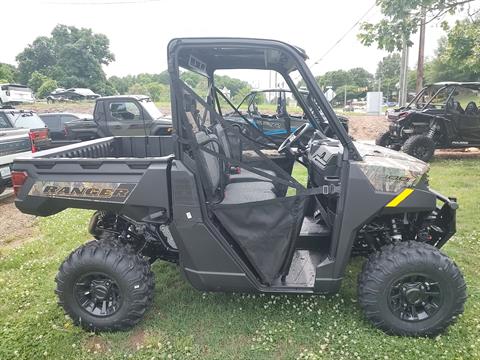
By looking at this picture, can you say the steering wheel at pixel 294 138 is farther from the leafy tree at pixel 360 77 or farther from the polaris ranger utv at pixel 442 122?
the leafy tree at pixel 360 77

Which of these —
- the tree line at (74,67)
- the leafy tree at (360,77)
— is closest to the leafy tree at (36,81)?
the tree line at (74,67)

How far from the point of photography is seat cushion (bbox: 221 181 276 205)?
2.94 metres

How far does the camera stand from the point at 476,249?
4.17m

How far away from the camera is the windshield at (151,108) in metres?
10.1

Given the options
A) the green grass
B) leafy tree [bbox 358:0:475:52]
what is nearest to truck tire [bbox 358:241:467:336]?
the green grass

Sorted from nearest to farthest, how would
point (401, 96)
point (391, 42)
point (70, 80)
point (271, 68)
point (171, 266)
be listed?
point (271, 68)
point (171, 266)
point (391, 42)
point (401, 96)
point (70, 80)

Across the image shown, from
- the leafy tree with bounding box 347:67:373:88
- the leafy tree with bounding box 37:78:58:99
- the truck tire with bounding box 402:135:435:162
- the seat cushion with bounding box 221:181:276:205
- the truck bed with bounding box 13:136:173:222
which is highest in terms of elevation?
the leafy tree with bounding box 347:67:373:88

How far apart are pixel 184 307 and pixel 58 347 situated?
97cm

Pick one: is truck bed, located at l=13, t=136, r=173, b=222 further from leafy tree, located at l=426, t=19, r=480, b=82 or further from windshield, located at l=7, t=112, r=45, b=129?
leafy tree, located at l=426, t=19, r=480, b=82

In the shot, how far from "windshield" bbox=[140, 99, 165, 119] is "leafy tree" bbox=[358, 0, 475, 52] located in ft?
18.2

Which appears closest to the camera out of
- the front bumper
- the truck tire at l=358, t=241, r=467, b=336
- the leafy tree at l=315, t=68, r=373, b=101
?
the truck tire at l=358, t=241, r=467, b=336

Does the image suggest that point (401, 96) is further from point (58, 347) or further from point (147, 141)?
point (58, 347)

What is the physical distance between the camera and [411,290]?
2.67 metres

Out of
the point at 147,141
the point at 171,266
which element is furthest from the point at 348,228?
the point at 147,141
